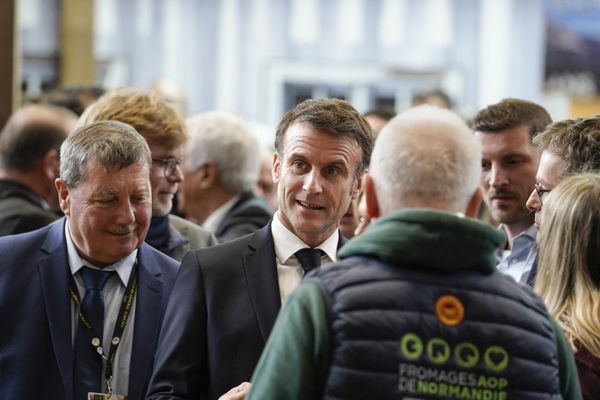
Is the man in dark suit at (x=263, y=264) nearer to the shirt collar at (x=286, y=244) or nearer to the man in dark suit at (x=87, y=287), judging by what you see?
the shirt collar at (x=286, y=244)

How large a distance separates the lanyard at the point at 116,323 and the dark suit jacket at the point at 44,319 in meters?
0.03

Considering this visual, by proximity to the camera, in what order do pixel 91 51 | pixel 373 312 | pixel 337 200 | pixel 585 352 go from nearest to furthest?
pixel 373 312, pixel 585 352, pixel 337 200, pixel 91 51

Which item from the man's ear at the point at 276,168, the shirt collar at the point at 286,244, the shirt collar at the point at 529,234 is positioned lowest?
the shirt collar at the point at 529,234

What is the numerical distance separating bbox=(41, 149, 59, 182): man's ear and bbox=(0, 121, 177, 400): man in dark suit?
64.3 inches

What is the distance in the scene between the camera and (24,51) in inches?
388

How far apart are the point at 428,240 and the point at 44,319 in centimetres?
144

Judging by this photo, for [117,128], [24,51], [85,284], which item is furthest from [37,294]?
[24,51]

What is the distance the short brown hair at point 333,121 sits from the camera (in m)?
3.19

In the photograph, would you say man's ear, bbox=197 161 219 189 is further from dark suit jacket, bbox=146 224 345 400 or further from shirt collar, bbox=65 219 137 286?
dark suit jacket, bbox=146 224 345 400

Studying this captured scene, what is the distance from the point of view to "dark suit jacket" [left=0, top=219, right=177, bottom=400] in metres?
3.16

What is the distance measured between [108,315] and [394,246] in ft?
4.40

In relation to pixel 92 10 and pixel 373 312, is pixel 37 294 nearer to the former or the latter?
pixel 373 312

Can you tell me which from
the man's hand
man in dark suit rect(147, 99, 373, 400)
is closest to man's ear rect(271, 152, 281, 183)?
man in dark suit rect(147, 99, 373, 400)

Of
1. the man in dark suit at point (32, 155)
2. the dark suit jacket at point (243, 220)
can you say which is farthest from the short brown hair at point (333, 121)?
the man in dark suit at point (32, 155)
